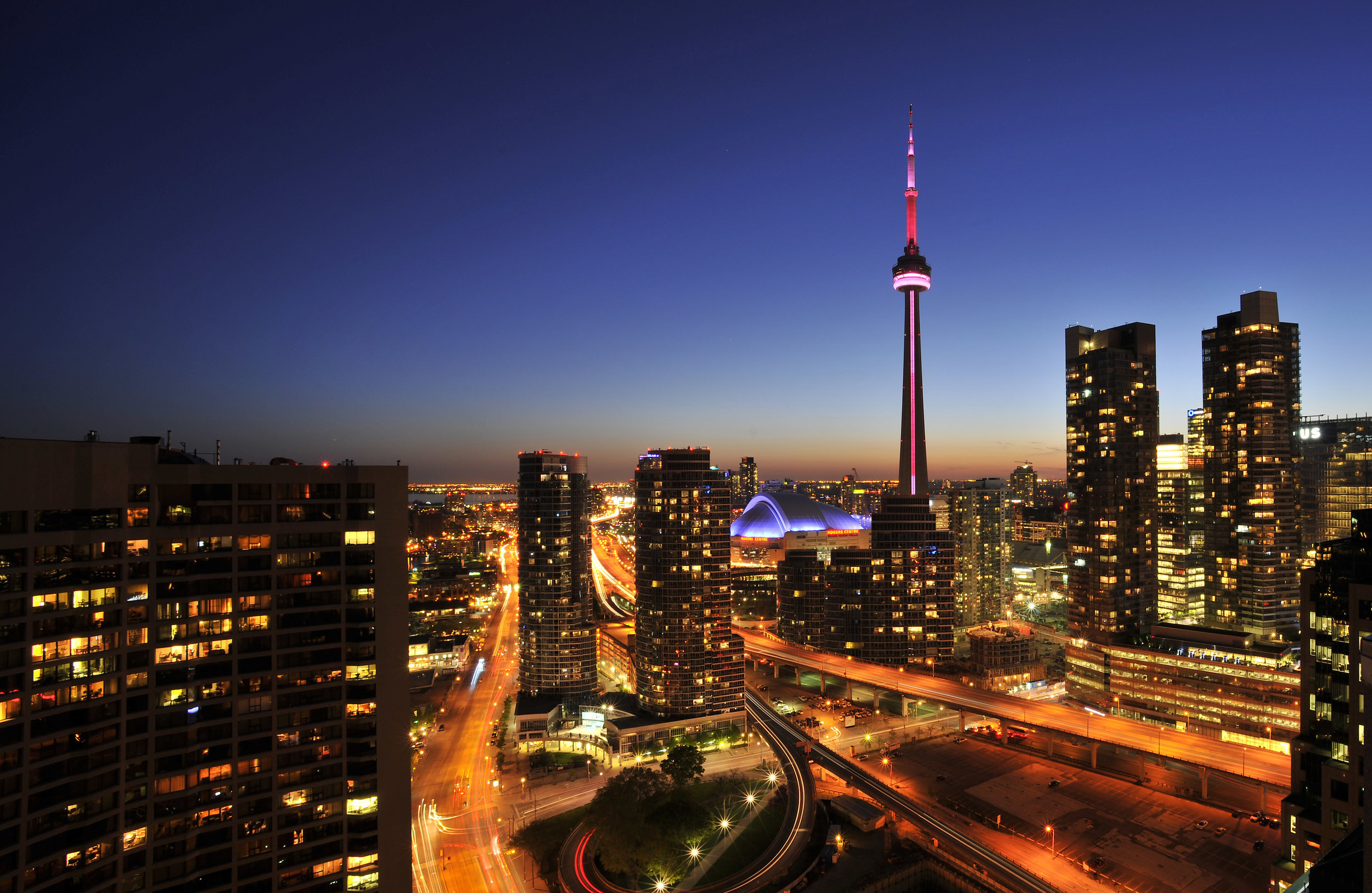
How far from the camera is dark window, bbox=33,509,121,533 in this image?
78.0ft

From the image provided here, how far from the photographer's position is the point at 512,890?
1674 inches

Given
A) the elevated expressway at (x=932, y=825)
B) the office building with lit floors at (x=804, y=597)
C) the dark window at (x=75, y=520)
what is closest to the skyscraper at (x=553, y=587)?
the elevated expressway at (x=932, y=825)

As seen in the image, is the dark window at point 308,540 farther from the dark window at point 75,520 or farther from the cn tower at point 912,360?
the cn tower at point 912,360

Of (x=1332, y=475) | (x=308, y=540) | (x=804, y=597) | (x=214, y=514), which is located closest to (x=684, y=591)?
(x=804, y=597)

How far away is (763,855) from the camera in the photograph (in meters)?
45.9

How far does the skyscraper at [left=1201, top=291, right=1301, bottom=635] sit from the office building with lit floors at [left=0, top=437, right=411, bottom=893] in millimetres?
101867

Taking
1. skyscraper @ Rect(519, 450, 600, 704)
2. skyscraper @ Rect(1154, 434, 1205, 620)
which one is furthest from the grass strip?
skyscraper @ Rect(1154, 434, 1205, 620)

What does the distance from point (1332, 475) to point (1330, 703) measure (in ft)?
332

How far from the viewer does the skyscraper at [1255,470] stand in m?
87.8

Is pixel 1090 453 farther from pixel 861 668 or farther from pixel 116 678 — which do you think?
pixel 116 678

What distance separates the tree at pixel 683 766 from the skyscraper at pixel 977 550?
270 feet

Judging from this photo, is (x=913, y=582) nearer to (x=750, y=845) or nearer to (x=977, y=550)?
(x=977, y=550)

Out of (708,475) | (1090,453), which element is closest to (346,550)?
(708,475)

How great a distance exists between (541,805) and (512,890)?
11447 mm
